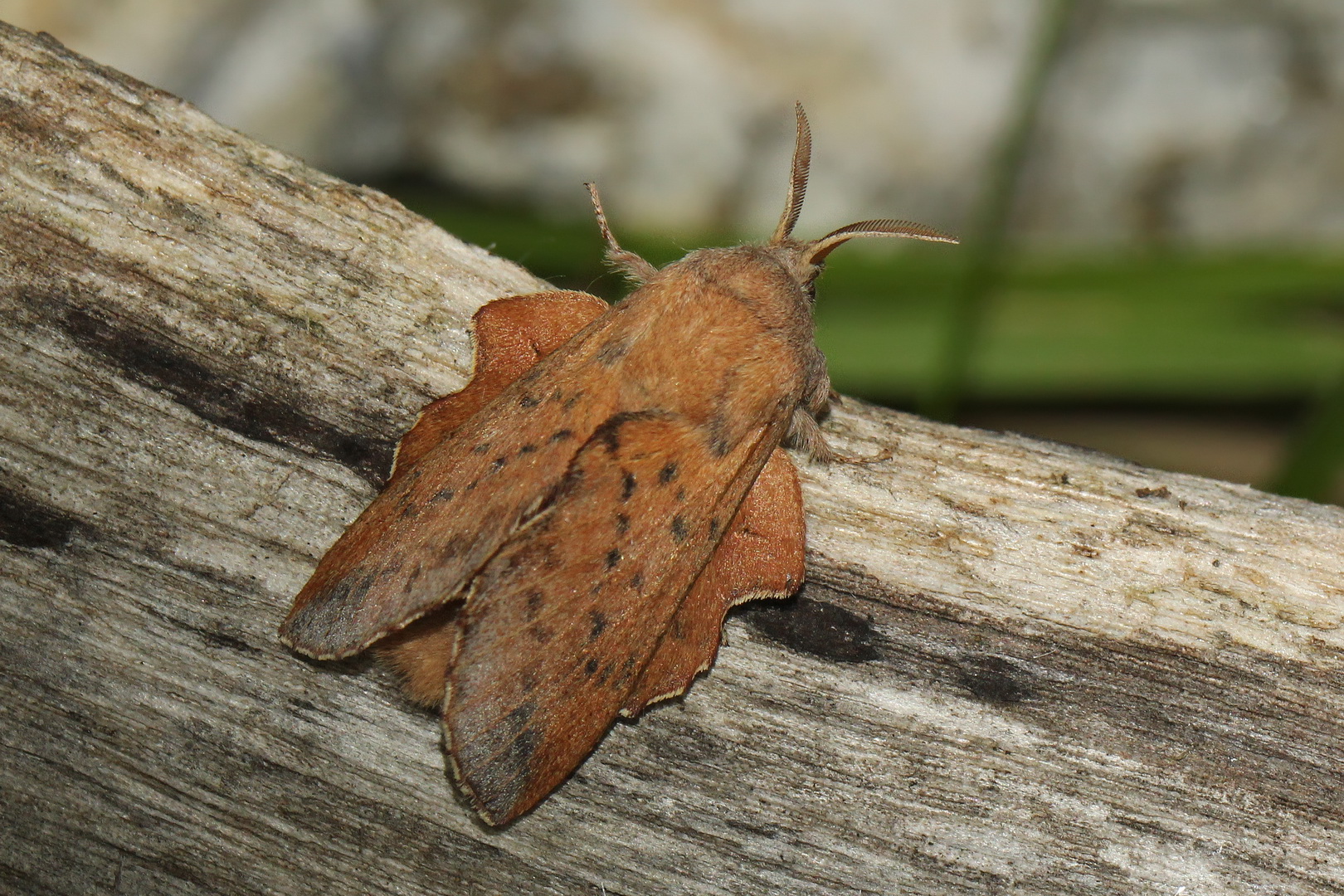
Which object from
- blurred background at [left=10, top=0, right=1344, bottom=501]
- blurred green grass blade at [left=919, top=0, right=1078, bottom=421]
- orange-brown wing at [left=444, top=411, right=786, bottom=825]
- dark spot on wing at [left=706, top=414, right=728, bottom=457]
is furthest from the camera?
blurred background at [left=10, top=0, right=1344, bottom=501]

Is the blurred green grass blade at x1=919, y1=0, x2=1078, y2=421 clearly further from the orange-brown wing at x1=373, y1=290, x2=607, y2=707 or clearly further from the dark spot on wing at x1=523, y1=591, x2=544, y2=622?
the dark spot on wing at x1=523, y1=591, x2=544, y2=622

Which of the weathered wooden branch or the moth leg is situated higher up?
the moth leg

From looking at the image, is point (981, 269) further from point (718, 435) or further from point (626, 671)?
point (626, 671)

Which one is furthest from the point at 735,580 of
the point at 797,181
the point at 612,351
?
the point at 797,181

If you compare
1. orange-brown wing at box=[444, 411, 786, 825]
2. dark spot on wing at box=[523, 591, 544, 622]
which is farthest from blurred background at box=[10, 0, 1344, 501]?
dark spot on wing at box=[523, 591, 544, 622]

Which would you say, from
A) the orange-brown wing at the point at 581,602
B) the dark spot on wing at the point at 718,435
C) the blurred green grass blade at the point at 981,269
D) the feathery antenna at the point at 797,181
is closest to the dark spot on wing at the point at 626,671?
the orange-brown wing at the point at 581,602

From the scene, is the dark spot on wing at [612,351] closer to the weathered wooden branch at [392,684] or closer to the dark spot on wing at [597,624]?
the weathered wooden branch at [392,684]

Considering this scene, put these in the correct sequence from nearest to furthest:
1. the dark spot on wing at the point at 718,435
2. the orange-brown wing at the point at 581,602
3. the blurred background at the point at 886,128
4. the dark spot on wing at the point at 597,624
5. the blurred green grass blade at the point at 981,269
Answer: the orange-brown wing at the point at 581,602
the dark spot on wing at the point at 597,624
the dark spot on wing at the point at 718,435
the blurred green grass blade at the point at 981,269
the blurred background at the point at 886,128
